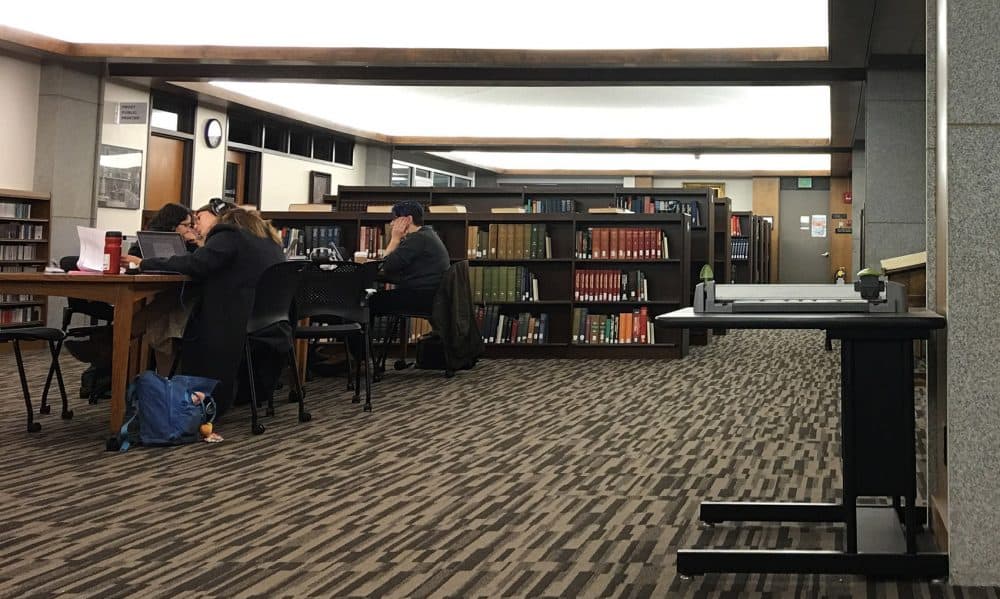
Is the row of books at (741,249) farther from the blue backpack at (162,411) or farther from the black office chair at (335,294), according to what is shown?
the blue backpack at (162,411)

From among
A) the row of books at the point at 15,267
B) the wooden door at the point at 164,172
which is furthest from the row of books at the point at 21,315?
the wooden door at the point at 164,172

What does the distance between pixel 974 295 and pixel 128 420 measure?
3.32 meters

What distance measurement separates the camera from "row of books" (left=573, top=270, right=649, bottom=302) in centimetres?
823

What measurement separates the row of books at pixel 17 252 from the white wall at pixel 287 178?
4.18 meters

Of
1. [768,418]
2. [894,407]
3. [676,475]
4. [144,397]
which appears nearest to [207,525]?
[144,397]

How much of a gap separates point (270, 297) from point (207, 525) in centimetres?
191

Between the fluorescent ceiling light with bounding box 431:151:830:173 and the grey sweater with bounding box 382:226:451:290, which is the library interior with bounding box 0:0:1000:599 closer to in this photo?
the grey sweater with bounding box 382:226:451:290

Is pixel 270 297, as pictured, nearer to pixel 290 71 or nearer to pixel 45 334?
pixel 45 334

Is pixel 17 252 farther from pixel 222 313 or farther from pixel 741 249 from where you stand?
pixel 741 249

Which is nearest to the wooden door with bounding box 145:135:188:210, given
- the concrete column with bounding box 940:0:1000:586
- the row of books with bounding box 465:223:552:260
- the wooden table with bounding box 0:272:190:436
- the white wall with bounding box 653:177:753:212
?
the row of books with bounding box 465:223:552:260

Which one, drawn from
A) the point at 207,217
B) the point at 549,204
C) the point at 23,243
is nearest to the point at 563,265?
the point at 549,204

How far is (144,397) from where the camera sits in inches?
160

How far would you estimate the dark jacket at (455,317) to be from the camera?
21.9 ft

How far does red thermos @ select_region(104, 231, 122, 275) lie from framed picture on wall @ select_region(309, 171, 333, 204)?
33.3 ft
